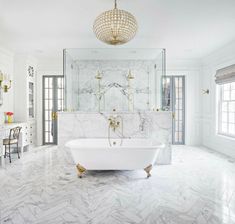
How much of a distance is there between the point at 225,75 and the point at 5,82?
17.1 feet

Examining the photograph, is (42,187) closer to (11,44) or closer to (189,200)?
(189,200)

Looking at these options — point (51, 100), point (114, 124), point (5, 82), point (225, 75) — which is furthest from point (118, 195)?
point (51, 100)

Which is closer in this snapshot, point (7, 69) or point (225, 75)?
point (225, 75)

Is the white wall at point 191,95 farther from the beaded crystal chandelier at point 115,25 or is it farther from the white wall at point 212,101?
the beaded crystal chandelier at point 115,25

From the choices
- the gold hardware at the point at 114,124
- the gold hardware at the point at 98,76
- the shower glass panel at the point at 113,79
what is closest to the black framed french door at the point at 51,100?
the shower glass panel at the point at 113,79

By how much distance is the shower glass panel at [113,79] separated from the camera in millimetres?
4559

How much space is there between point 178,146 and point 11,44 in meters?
5.06

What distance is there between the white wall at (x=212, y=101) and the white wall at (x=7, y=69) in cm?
517

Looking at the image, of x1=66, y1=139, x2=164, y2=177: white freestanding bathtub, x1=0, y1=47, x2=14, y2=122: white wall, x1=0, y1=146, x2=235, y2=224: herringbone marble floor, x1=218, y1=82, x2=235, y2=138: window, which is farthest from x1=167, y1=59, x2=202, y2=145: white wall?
x1=0, y1=47, x2=14, y2=122: white wall

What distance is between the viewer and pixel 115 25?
8.57 ft

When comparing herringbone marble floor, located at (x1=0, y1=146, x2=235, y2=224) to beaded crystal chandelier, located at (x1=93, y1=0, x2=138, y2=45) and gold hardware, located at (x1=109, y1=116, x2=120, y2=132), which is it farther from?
beaded crystal chandelier, located at (x1=93, y1=0, x2=138, y2=45)

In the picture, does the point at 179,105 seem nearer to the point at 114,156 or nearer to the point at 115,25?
the point at 114,156

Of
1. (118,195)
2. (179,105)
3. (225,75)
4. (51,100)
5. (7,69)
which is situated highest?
(7,69)

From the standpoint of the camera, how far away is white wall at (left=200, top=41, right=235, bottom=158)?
190 inches
